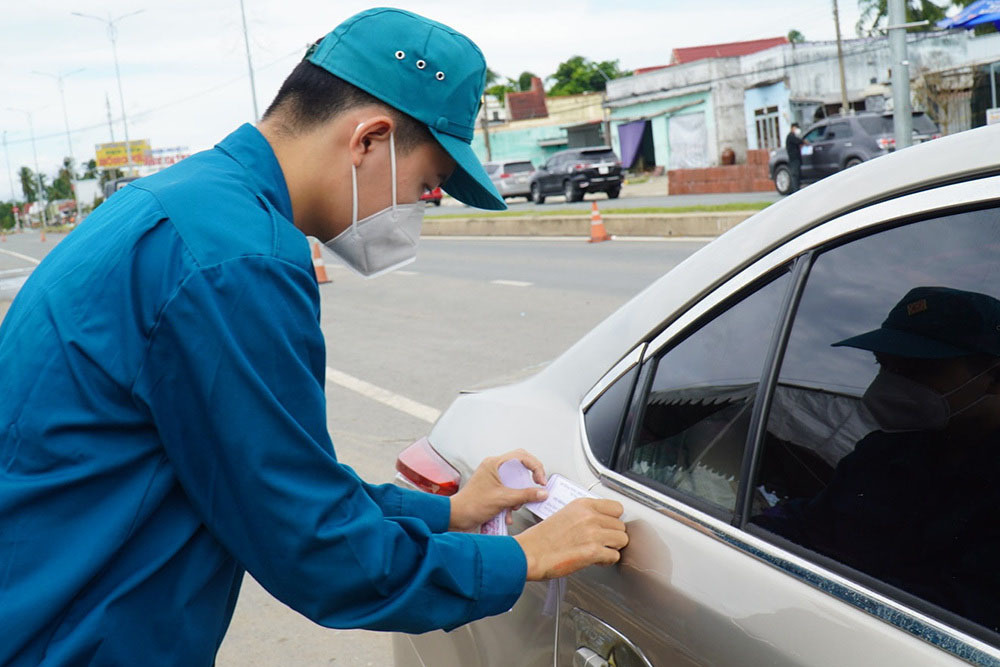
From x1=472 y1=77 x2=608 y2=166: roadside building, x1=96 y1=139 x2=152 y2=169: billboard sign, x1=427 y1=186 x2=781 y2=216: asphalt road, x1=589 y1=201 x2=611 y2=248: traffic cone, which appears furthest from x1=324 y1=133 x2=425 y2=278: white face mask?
x1=96 y1=139 x2=152 y2=169: billboard sign

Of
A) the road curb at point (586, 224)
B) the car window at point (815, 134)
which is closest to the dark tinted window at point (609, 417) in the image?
the road curb at point (586, 224)

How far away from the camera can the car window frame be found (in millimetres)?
1173

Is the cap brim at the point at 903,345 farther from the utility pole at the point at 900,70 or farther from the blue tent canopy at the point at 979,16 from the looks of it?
the blue tent canopy at the point at 979,16

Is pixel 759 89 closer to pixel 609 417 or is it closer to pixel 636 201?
pixel 636 201

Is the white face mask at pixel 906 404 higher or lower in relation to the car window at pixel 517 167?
A: lower

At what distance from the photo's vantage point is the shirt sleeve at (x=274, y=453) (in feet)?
4.19

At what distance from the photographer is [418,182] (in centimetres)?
174

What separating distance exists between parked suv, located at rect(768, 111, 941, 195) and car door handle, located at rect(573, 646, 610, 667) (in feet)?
62.8

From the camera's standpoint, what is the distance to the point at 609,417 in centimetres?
183

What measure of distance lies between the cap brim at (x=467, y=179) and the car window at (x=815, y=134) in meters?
20.2

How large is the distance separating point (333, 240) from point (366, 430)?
429 cm

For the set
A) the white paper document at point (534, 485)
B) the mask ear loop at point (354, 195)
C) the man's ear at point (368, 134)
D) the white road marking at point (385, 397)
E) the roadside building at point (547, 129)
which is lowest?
the white road marking at point (385, 397)

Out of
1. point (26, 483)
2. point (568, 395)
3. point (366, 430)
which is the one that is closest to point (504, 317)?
point (366, 430)

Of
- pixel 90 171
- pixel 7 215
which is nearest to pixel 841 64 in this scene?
pixel 90 171
